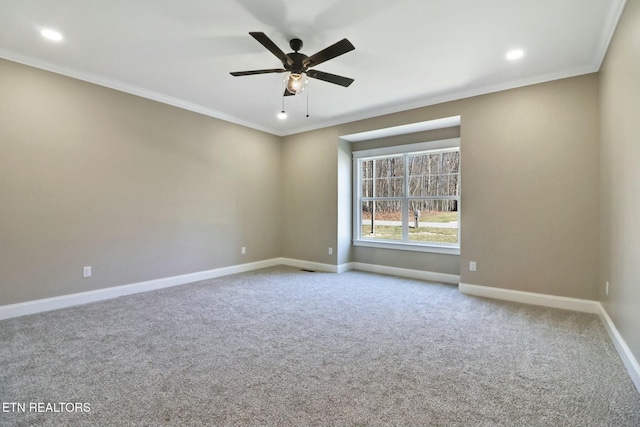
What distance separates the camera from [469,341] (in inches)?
100

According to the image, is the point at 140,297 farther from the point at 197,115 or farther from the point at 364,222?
the point at 364,222

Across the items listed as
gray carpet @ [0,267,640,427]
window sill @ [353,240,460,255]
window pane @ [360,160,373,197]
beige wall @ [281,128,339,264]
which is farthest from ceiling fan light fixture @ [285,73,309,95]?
window sill @ [353,240,460,255]

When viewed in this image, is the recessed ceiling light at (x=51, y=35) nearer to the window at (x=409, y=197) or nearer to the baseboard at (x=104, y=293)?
the baseboard at (x=104, y=293)

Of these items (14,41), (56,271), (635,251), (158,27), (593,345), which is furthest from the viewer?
(56,271)

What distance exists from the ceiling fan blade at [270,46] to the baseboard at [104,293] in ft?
11.2

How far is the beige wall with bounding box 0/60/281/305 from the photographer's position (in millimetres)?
3121

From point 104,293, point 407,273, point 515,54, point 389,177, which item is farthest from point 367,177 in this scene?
point 104,293

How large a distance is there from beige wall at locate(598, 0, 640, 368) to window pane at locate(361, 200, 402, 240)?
9.00ft

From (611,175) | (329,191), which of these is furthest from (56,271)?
(611,175)

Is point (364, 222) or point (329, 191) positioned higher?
point (329, 191)

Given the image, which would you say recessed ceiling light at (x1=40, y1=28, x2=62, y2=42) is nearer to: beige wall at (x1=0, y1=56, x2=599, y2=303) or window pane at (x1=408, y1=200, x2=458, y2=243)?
beige wall at (x1=0, y1=56, x2=599, y2=303)

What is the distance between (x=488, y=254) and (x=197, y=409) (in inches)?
145

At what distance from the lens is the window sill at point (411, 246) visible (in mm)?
4605

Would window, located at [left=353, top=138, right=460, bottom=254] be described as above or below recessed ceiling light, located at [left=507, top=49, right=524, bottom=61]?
below
